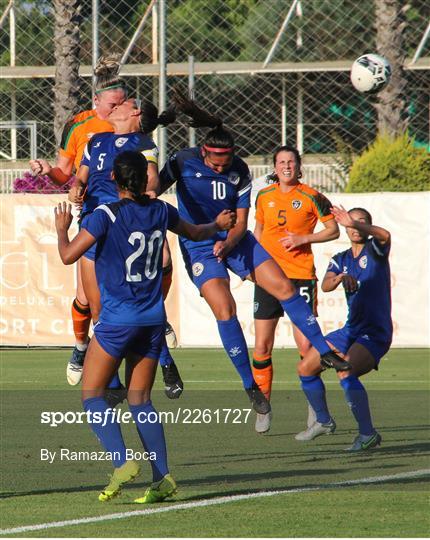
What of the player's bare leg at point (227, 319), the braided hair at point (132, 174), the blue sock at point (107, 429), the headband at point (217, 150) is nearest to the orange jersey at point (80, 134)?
the headband at point (217, 150)

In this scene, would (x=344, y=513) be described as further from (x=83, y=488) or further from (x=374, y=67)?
(x=374, y=67)

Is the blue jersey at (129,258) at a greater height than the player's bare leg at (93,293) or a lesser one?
greater

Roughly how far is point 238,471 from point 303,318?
1.75 metres

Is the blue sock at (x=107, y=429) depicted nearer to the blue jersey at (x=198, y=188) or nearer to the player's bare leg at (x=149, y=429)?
the player's bare leg at (x=149, y=429)

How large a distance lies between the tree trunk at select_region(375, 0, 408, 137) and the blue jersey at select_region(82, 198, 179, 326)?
60.2 ft

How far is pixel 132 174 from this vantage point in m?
7.74

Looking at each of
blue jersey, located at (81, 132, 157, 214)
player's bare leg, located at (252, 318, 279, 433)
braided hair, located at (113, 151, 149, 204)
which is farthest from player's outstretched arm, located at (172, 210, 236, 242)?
player's bare leg, located at (252, 318, 279, 433)

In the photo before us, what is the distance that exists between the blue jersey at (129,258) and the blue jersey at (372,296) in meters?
3.32

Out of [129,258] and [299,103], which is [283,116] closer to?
[299,103]

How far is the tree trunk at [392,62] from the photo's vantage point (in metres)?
25.7

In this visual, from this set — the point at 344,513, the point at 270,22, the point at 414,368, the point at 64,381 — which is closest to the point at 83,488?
the point at 344,513

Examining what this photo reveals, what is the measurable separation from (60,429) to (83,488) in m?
2.94

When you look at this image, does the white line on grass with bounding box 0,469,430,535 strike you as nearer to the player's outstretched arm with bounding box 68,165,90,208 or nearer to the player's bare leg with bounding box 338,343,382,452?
the player's bare leg with bounding box 338,343,382,452

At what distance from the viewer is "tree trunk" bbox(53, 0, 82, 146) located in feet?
83.2
